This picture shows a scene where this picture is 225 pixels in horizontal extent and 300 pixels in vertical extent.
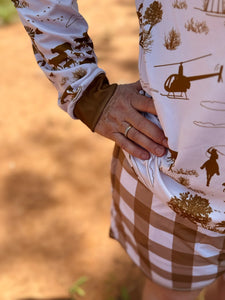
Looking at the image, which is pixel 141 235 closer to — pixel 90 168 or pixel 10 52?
pixel 90 168

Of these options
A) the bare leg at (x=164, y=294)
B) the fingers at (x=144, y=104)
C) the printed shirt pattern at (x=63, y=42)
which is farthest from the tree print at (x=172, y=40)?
the bare leg at (x=164, y=294)

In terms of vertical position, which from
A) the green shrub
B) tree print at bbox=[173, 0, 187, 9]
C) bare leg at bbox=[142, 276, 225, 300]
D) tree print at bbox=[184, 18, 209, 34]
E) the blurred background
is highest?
tree print at bbox=[173, 0, 187, 9]

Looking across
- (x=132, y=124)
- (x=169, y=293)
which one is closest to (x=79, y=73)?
(x=132, y=124)

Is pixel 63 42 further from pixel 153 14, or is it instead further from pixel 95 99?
pixel 153 14

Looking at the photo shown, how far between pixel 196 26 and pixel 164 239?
0.47 m

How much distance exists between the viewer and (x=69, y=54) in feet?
3.19

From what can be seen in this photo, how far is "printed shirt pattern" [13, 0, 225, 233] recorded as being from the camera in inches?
28.2

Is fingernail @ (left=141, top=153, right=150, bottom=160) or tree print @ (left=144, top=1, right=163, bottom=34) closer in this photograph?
tree print @ (left=144, top=1, right=163, bottom=34)

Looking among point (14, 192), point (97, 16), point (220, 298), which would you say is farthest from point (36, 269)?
point (97, 16)

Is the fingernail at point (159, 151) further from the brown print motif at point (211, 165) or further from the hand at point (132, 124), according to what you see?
the brown print motif at point (211, 165)

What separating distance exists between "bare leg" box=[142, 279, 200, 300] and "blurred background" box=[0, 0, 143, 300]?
0.48 m

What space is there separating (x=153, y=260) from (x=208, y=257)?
0.14 meters

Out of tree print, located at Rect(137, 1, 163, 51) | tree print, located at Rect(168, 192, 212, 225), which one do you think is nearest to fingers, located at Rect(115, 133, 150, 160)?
tree print, located at Rect(168, 192, 212, 225)

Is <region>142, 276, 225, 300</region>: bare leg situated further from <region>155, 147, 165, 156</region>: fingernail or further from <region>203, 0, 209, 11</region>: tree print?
<region>203, 0, 209, 11</region>: tree print
